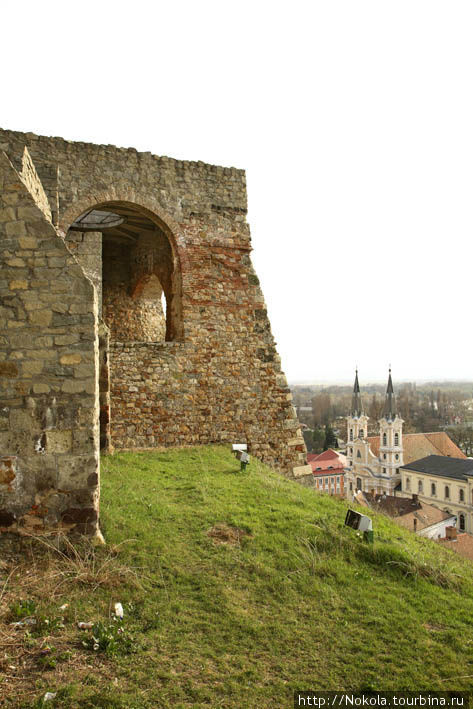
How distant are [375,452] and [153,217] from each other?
67.5 m

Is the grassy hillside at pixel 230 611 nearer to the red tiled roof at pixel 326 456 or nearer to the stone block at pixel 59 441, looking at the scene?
the stone block at pixel 59 441

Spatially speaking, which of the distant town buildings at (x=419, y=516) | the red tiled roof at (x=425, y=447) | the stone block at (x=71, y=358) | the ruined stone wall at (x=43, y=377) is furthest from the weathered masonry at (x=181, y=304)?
the red tiled roof at (x=425, y=447)

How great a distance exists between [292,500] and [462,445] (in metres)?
84.2

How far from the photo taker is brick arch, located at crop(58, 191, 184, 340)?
31.4 ft

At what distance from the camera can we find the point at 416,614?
13.1ft

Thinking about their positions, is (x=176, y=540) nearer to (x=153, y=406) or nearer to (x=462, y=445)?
(x=153, y=406)

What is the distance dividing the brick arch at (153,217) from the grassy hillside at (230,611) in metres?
5.29

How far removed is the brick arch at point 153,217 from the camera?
9.56 meters

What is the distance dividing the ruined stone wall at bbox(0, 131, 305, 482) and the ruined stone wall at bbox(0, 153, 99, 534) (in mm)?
4665

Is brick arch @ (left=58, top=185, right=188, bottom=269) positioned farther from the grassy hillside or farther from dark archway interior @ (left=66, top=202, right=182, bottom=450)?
the grassy hillside

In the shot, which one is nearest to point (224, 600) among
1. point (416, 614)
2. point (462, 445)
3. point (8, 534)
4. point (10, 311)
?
point (416, 614)

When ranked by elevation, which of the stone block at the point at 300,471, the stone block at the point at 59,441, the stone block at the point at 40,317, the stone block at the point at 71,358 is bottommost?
the stone block at the point at 300,471

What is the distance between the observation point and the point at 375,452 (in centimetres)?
7175

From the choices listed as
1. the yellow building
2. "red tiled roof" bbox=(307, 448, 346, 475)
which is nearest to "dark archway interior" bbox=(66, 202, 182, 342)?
the yellow building
